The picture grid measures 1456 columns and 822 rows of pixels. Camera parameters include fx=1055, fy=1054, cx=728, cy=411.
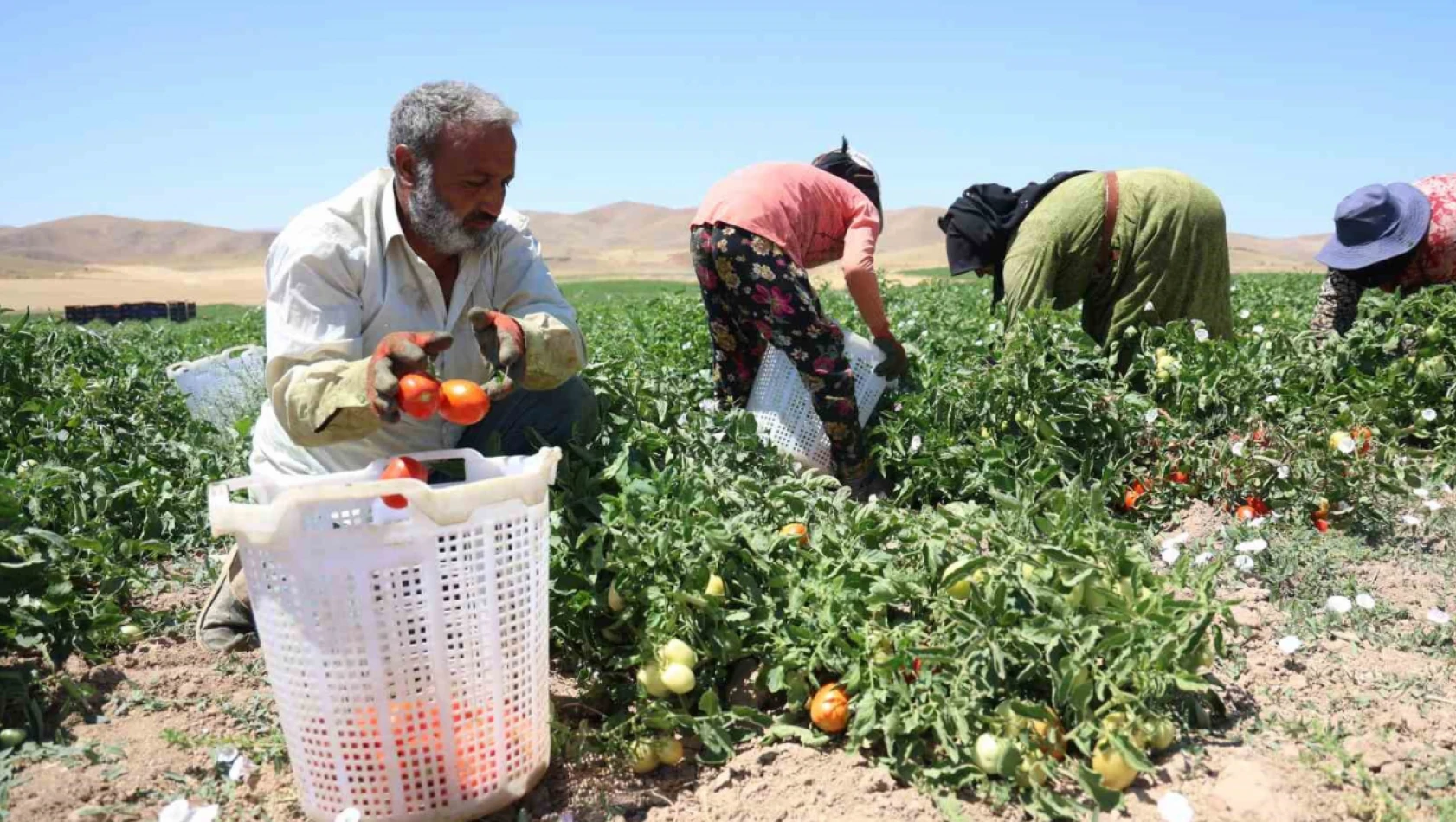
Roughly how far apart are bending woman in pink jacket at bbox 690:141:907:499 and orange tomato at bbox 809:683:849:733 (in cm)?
184

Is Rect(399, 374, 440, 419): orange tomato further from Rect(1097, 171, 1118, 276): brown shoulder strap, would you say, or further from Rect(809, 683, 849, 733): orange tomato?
Rect(1097, 171, 1118, 276): brown shoulder strap

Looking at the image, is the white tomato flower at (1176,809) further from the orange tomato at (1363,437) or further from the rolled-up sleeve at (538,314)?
the orange tomato at (1363,437)

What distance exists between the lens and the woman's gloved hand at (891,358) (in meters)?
4.11

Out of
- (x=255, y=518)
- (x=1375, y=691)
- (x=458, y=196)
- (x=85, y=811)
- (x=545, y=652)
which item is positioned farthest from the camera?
(x=458, y=196)

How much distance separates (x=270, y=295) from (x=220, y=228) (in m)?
127

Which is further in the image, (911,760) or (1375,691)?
(1375,691)

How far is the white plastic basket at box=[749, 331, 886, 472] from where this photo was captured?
4035 mm

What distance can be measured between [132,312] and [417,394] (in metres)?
24.2

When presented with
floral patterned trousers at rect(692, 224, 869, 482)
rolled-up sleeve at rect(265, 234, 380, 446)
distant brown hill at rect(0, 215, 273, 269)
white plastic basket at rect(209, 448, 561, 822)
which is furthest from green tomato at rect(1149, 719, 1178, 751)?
distant brown hill at rect(0, 215, 273, 269)

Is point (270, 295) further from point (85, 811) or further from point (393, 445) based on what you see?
point (85, 811)

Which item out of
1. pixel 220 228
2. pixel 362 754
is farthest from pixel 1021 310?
pixel 220 228

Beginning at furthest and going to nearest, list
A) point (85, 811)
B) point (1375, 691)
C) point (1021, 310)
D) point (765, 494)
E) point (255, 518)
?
point (1021, 310) → point (765, 494) → point (1375, 691) → point (85, 811) → point (255, 518)

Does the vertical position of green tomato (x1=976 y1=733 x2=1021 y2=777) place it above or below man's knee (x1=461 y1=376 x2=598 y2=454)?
below

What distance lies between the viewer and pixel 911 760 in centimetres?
202
